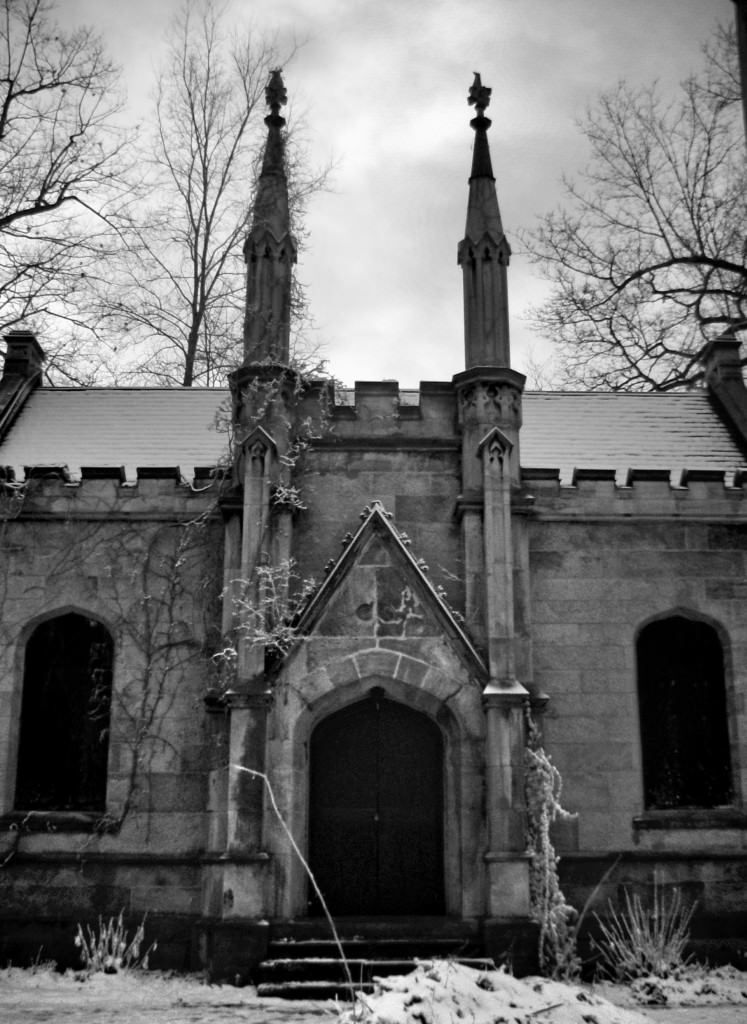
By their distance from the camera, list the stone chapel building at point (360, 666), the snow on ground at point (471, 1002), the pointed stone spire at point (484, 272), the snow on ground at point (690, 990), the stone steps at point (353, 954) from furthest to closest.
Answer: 1. the pointed stone spire at point (484, 272)
2. the stone chapel building at point (360, 666)
3. the snow on ground at point (690, 990)
4. the stone steps at point (353, 954)
5. the snow on ground at point (471, 1002)

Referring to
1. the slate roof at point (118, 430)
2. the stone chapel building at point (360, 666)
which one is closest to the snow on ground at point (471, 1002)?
the stone chapel building at point (360, 666)

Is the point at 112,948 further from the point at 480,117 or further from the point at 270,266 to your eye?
the point at 480,117

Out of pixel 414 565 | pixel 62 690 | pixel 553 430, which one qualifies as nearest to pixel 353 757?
pixel 414 565

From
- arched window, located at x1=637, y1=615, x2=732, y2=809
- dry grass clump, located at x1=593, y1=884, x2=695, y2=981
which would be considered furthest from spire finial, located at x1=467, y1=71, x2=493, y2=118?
dry grass clump, located at x1=593, y1=884, x2=695, y2=981

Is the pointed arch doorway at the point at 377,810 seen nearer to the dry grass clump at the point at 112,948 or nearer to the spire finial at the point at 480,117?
the dry grass clump at the point at 112,948

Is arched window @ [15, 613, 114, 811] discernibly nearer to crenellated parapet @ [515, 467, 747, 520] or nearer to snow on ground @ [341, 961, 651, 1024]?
snow on ground @ [341, 961, 651, 1024]

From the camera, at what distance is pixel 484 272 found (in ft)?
44.0

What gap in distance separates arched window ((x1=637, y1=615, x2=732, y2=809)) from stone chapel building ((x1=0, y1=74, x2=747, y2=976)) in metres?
0.03

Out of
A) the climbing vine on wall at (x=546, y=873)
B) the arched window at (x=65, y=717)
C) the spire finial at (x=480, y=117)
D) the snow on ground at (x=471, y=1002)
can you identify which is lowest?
the snow on ground at (x=471, y=1002)

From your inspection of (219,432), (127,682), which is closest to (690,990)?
(127,682)

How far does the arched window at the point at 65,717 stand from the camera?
496 inches

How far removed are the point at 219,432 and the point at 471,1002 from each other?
25.8 ft

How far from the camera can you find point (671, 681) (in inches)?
512

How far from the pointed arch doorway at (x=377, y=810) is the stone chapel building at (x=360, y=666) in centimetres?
2
